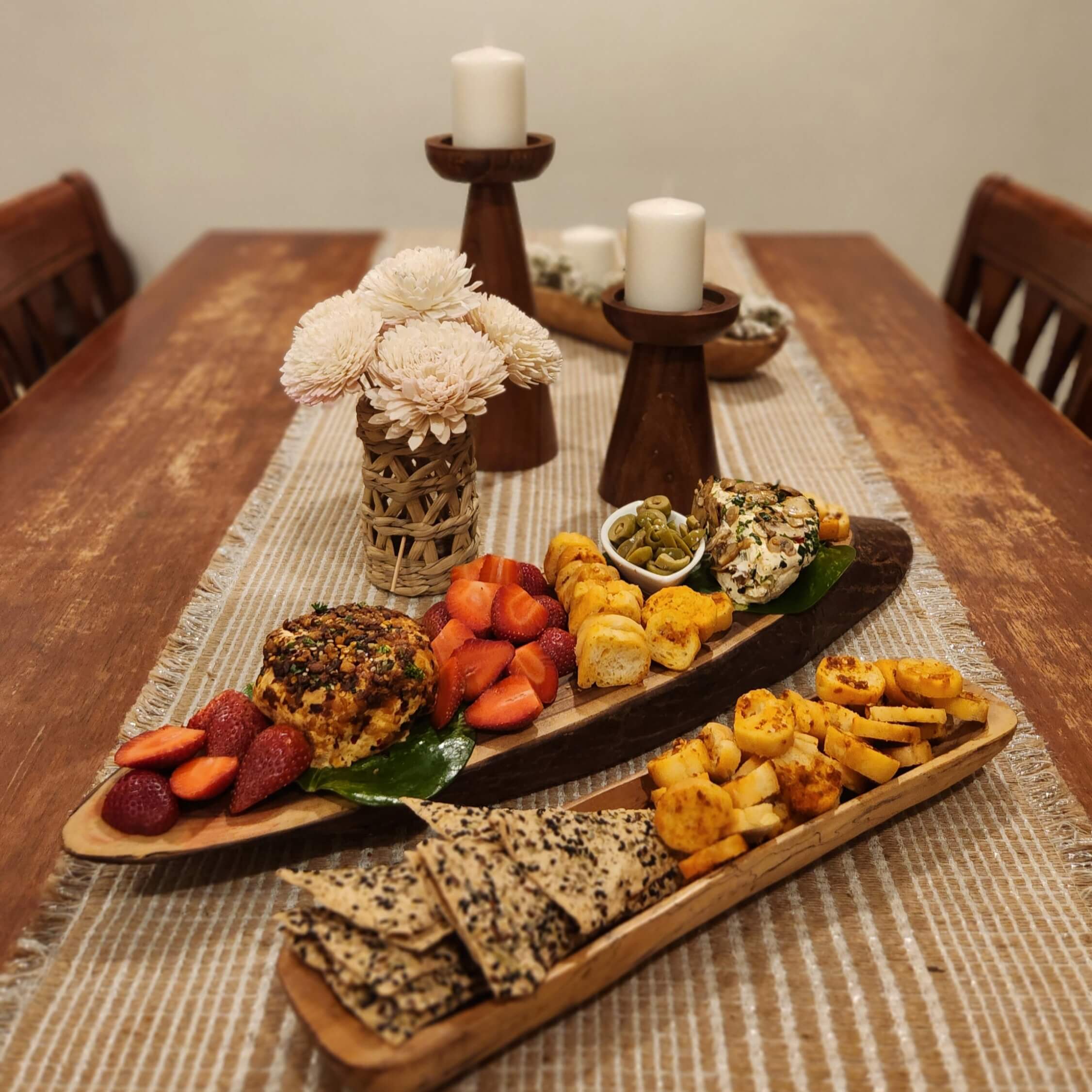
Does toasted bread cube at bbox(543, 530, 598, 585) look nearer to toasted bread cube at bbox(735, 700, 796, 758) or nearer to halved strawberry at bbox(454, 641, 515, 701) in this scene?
halved strawberry at bbox(454, 641, 515, 701)

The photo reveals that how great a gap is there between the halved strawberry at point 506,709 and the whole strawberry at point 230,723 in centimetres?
14

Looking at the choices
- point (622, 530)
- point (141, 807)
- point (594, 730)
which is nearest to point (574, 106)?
point (622, 530)

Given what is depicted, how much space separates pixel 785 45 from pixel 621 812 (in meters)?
2.46

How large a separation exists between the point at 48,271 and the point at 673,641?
1466 millimetres

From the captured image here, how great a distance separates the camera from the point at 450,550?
935 millimetres

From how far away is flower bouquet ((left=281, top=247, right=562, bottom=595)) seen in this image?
0.82 m

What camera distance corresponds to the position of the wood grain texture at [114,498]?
75 centimetres

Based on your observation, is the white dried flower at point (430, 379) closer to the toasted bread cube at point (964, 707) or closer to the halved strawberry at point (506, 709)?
the halved strawberry at point (506, 709)

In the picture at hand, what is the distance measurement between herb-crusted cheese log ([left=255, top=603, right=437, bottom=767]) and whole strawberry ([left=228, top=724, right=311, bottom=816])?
0.04 ft

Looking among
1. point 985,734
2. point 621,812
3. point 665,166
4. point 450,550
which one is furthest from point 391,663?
point 665,166

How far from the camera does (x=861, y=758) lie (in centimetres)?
64

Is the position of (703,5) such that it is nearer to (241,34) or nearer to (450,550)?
(241,34)

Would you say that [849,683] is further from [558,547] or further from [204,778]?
[204,778]

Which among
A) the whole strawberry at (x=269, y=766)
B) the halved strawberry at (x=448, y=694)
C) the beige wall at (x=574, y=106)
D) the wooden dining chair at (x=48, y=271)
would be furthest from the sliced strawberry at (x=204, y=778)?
the beige wall at (x=574, y=106)
